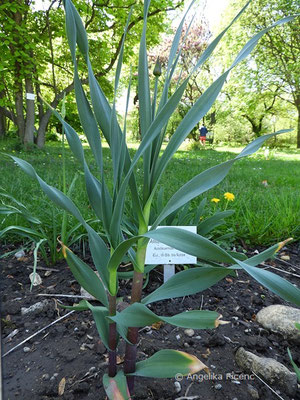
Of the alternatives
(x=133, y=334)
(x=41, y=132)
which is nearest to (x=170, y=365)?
(x=133, y=334)

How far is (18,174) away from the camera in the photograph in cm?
278

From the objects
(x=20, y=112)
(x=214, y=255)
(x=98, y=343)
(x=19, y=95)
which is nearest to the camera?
(x=214, y=255)

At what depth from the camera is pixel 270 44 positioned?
11984 millimetres

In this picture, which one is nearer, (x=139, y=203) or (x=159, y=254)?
(x=139, y=203)

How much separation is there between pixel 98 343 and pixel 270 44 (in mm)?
13933

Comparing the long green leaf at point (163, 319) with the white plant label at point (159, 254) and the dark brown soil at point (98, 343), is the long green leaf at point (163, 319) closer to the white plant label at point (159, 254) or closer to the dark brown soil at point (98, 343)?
the dark brown soil at point (98, 343)

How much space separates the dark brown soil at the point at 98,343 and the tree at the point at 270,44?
11224mm

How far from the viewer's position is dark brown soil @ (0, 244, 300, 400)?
711mm

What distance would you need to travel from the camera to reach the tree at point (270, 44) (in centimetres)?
1121

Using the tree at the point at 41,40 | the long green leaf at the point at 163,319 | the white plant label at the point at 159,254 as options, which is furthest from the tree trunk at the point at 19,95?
the long green leaf at the point at 163,319

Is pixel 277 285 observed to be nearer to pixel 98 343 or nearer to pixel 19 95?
pixel 98 343

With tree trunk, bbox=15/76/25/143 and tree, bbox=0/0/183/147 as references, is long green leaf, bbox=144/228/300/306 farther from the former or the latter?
tree trunk, bbox=15/76/25/143

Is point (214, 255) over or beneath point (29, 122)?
beneath

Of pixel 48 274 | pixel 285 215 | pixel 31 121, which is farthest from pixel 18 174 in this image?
pixel 31 121
